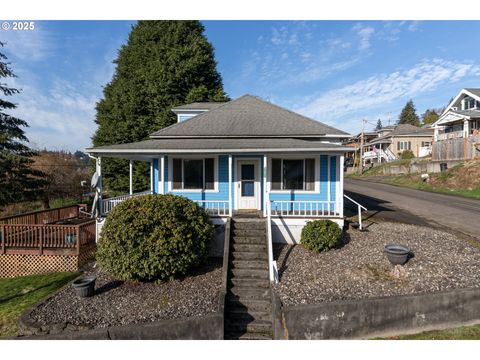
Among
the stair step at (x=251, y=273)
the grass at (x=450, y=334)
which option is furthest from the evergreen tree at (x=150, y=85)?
the grass at (x=450, y=334)

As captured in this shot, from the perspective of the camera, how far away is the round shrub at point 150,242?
270 inches

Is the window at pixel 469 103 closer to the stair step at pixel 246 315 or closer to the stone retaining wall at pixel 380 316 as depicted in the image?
the stone retaining wall at pixel 380 316

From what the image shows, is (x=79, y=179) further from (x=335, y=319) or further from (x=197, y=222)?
(x=335, y=319)

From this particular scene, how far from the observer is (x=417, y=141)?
43094 millimetres

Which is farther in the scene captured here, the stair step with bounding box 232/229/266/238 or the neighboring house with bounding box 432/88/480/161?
the neighboring house with bounding box 432/88/480/161

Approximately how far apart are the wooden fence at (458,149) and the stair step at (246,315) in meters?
26.8

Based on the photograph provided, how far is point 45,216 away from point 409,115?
99864 millimetres

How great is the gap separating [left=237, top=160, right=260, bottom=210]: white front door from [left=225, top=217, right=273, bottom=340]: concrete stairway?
2045 mm

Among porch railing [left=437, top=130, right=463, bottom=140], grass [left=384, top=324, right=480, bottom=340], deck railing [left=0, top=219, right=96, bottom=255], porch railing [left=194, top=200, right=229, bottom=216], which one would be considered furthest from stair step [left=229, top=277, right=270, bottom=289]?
porch railing [left=437, top=130, right=463, bottom=140]

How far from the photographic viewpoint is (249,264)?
25.2 ft

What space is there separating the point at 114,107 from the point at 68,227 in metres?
16.3

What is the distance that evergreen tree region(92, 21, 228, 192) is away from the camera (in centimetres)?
2150

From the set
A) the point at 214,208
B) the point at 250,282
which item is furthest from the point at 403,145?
the point at 250,282

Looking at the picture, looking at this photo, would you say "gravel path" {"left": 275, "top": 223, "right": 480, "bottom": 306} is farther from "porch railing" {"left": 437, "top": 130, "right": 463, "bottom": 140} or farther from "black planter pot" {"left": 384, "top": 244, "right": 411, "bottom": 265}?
"porch railing" {"left": 437, "top": 130, "right": 463, "bottom": 140}
